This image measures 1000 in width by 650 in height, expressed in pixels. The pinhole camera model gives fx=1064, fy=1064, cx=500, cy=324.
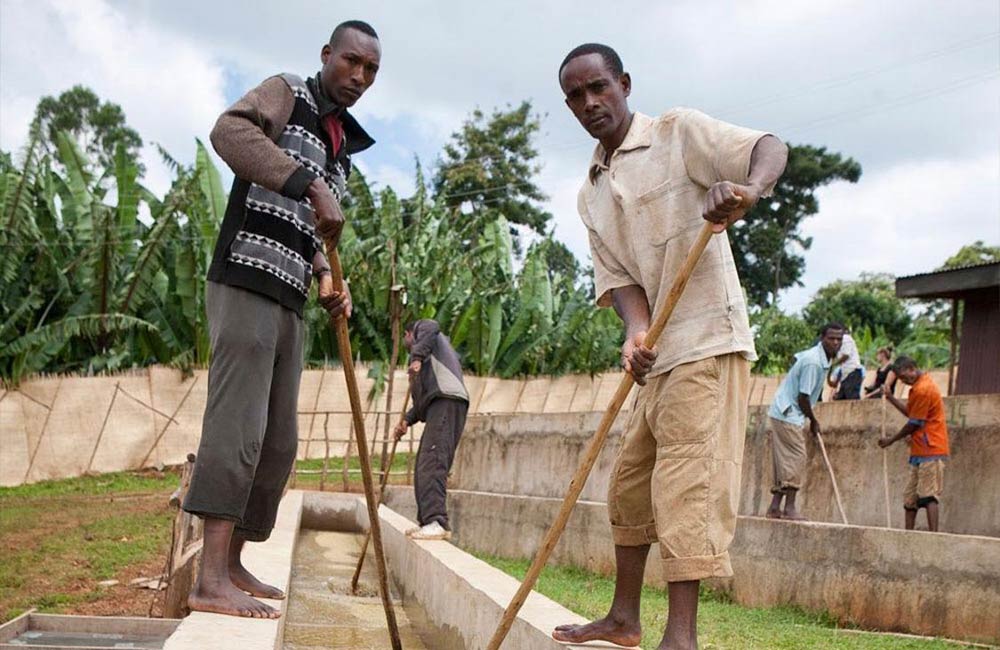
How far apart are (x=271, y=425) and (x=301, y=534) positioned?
6.88 m

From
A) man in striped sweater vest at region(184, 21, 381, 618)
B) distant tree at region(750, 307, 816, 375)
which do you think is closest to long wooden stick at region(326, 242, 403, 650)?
man in striped sweater vest at region(184, 21, 381, 618)

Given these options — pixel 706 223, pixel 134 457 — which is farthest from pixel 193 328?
pixel 706 223

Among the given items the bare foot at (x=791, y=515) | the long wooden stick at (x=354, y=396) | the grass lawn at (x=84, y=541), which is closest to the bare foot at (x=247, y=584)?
the long wooden stick at (x=354, y=396)

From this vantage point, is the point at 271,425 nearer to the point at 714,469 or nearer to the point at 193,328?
the point at 714,469

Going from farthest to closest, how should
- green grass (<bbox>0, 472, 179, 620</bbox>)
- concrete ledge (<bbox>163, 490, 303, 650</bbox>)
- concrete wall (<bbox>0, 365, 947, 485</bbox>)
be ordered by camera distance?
1. concrete wall (<bbox>0, 365, 947, 485</bbox>)
2. green grass (<bbox>0, 472, 179, 620</bbox>)
3. concrete ledge (<bbox>163, 490, 303, 650</bbox>)

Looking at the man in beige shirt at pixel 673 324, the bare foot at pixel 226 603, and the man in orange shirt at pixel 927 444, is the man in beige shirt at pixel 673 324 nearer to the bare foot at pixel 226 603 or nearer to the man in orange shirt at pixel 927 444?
the bare foot at pixel 226 603

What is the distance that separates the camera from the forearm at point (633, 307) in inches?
131

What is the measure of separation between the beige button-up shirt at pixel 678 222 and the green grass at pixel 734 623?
1.99 metres

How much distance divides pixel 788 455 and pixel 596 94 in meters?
6.05

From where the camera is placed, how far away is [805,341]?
22.8 metres

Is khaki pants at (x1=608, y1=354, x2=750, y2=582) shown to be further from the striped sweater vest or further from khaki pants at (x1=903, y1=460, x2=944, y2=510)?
khaki pants at (x1=903, y1=460, x2=944, y2=510)

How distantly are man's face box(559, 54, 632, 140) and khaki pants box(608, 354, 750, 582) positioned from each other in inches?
32.1

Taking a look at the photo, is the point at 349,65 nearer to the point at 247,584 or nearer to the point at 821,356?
the point at 247,584

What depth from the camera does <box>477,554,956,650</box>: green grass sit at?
17.3ft
